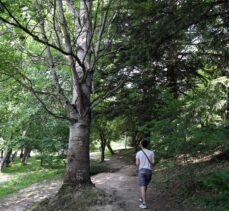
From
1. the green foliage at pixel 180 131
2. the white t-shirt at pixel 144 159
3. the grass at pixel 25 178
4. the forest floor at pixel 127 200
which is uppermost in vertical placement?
the green foliage at pixel 180 131

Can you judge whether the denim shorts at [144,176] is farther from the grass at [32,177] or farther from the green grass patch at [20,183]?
the green grass patch at [20,183]

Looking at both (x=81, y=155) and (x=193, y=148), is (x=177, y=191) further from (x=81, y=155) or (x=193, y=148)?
(x=81, y=155)

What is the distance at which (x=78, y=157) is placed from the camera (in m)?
7.30

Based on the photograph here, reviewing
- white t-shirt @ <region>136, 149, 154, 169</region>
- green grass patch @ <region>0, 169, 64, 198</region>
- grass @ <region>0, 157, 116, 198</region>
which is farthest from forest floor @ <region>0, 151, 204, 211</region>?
green grass patch @ <region>0, 169, 64, 198</region>

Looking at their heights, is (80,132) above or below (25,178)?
above

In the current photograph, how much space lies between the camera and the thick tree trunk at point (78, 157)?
7.25 metres

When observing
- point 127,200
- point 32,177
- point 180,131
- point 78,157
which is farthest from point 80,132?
point 32,177

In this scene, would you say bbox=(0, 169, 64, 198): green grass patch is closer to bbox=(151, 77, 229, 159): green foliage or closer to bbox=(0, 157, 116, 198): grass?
bbox=(0, 157, 116, 198): grass

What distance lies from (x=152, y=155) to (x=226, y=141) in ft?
7.40

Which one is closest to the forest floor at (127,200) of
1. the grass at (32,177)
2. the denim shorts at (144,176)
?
the denim shorts at (144,176)

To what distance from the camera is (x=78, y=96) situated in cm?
764

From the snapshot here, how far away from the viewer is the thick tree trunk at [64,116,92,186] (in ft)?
23.8

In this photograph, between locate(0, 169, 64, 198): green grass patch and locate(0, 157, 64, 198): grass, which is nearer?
locate(0, 169, 64, 198): green grass patch

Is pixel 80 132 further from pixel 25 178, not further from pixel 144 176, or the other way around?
pixel 25 178
